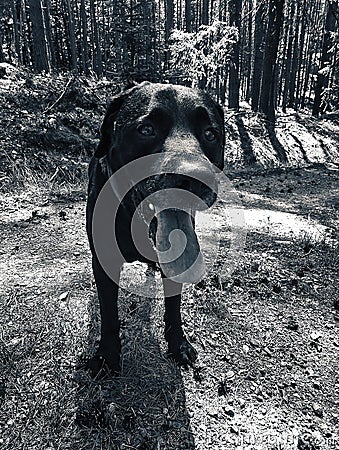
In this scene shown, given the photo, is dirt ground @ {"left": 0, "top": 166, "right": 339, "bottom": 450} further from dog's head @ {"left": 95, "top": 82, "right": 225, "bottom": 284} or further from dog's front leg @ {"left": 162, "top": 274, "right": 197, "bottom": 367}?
dog's head @ {"left": 95, "top": 82, "right": 225, "bottom": 284}

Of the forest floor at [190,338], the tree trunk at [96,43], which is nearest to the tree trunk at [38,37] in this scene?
the forest floor at [190,338]

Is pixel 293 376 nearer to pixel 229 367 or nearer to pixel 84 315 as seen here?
pixel 229 367

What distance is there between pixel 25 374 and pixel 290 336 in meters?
2.22

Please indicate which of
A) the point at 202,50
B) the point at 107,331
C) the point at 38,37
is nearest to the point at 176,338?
the point at 107,331

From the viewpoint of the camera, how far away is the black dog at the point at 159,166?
2.06 meters

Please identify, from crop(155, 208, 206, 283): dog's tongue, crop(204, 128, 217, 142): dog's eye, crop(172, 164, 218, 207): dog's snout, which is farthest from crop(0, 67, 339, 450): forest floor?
crop(204, 128, 217, 142): dog's eye

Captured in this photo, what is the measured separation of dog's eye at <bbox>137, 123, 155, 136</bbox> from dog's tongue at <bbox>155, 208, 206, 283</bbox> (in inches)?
20.0

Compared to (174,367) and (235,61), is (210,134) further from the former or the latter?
(235,61)

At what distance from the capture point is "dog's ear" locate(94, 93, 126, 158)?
104 inches

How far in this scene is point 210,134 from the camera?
2.51 metres

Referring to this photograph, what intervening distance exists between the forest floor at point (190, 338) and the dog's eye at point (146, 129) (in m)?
1.78

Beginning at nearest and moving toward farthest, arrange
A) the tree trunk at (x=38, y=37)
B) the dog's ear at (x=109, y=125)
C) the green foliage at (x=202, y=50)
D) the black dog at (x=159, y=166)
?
the black dog at (x=159, y=166)
the dog's ear at (x=109, y=125)
the green foliage at (x=202, y=50)
the tree trunk at (x=38, y=37)

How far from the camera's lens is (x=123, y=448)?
7.67ft

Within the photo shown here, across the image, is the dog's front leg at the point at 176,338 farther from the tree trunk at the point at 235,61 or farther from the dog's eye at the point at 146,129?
the tree trunk at the point at 235,61
